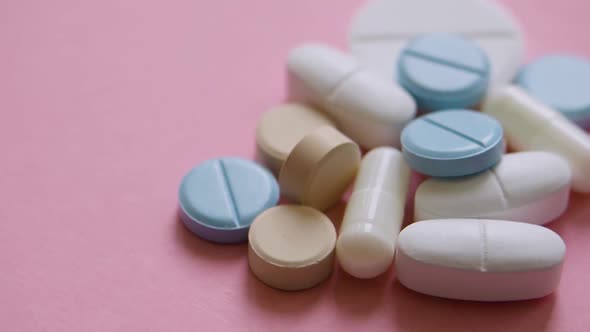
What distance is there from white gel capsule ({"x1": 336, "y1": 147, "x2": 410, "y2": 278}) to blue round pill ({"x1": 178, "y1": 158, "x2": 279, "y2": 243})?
19 centimetres

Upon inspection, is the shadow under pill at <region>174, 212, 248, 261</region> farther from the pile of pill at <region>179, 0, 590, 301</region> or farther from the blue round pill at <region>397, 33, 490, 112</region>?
the blue round pill at <region>397, 33, 490, 112</region>

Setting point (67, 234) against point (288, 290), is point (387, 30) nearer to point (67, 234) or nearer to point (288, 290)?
→ point (288, 290)

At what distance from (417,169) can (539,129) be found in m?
0.32

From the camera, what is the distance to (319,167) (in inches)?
62.6

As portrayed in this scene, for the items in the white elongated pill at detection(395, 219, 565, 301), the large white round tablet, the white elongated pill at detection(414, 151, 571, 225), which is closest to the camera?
the white elongated pill at detection(395, 219, 565, 301)

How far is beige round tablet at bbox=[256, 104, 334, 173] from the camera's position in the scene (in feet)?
5.72

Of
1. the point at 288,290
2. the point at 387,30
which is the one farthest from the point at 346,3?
the point at 288,290

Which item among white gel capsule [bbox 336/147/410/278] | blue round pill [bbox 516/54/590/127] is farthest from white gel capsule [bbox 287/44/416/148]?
blue round pill [bbox 516/54/590/127]

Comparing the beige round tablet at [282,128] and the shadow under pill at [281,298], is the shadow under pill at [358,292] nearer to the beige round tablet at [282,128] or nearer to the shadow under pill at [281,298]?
the shadow under pill at [281,298]

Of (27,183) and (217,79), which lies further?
(217,79)

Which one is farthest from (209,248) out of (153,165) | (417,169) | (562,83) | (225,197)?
(562,83)

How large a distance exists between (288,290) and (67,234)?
0.47 m

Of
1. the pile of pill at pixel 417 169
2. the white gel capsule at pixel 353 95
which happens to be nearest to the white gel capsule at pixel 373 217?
the pile of pill at pixel 417 169

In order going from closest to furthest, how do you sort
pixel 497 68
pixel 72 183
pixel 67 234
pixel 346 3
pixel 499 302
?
1. pixel 499 302
2. pixel 67 234
3. pixel 72 183
4. pixel 497 68
5. pixel 346 3
